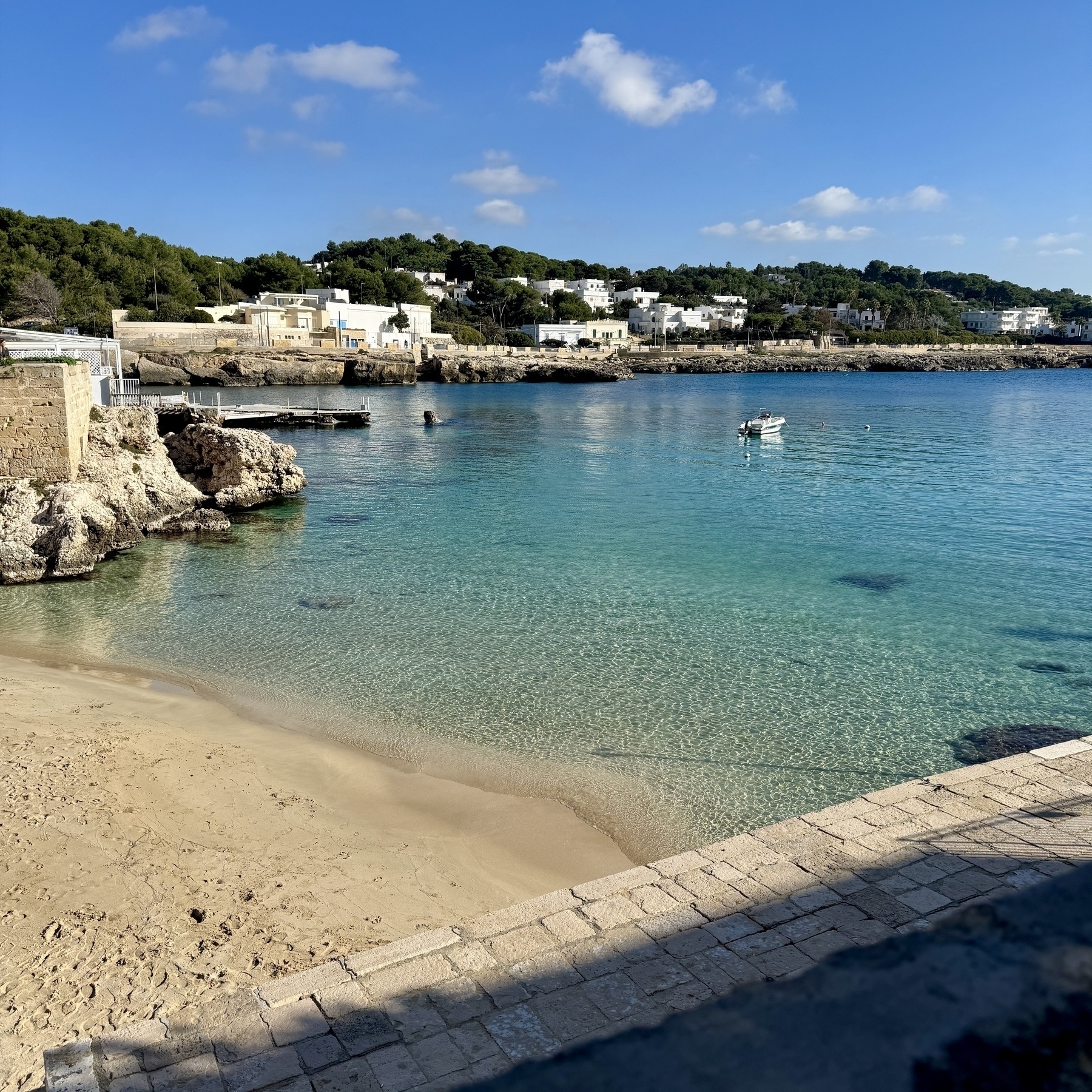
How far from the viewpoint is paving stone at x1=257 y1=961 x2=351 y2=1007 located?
404cm

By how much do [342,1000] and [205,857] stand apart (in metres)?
2.79

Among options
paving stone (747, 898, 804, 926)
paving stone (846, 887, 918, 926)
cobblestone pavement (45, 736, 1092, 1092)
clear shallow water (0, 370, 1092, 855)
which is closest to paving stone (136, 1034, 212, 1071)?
cobblestone pavement (45, 736, 1092, 1092)

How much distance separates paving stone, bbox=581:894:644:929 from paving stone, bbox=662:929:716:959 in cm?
28

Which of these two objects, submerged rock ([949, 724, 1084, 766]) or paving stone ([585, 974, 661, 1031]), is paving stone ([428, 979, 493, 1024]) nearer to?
paving stone ([585, 974, 661, 1031])

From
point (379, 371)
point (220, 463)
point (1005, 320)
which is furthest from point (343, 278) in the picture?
point (1005, 320)

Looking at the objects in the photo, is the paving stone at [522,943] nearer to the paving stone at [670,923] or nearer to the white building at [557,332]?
the paving stone at [670,923]

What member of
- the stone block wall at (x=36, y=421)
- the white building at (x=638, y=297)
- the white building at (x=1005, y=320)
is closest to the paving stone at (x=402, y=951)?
the stone block wall at (x=36, y=421)

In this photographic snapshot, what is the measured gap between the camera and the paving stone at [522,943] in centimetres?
432

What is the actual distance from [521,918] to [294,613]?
29.8 ft

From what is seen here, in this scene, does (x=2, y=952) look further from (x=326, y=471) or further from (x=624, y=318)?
(x=624, y=318)

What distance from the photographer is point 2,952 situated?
5020 millimetres

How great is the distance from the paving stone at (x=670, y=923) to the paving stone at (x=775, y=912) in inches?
11.6

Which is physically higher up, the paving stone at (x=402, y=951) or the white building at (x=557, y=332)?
the white building at (x=557, y=332)

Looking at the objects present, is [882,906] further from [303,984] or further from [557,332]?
[557,332]
